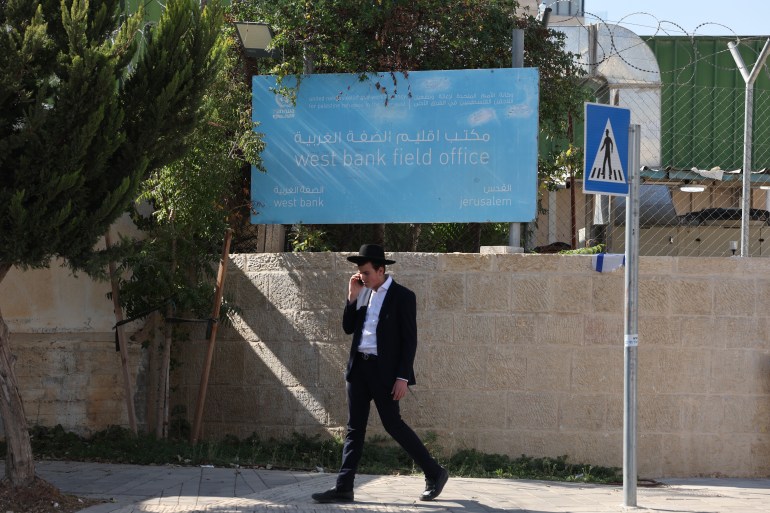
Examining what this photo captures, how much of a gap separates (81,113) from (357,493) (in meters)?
3.14

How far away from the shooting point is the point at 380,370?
6723mm

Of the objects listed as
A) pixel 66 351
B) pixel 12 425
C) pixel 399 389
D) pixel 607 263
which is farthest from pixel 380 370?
pixel 66 351

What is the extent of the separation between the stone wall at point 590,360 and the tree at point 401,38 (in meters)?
1.67

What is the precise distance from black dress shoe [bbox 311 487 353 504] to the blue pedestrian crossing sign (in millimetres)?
Answer: 2498

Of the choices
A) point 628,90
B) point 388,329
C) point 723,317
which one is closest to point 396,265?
point 388,329

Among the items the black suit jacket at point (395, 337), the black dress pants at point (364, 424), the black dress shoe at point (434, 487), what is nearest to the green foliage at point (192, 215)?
the black suit jacket at point (395, 337)

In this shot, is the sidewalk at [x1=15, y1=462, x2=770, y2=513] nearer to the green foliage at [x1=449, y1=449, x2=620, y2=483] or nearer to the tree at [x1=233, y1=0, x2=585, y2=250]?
the green foliage at [x1=449, y1=449, x2=620, y2=483]

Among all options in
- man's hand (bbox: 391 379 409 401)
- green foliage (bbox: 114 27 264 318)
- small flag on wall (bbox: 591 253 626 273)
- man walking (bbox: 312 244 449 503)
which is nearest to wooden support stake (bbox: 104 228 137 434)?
green foliage (bbox: 114 27 264 318)

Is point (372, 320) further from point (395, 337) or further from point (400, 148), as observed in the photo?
point (400, 148)

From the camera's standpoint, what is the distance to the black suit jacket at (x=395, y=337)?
265 inches

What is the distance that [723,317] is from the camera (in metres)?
8.73

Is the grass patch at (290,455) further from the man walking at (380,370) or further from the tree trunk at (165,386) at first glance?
the man walking at (380,370)

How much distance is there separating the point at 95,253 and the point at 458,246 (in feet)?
16.2

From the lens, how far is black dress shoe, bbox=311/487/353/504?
661 centimetres
